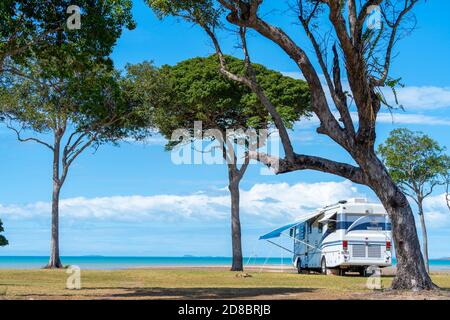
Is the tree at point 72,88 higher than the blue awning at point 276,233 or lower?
higher

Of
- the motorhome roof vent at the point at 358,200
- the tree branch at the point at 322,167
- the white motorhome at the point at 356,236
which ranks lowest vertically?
the white motorhome at the point at 356,236

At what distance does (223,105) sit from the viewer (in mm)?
34938

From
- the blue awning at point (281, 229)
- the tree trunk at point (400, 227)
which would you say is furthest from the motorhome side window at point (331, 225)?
the tree trunk at point (400, 227)

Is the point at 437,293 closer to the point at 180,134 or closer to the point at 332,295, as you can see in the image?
the point at 332,295

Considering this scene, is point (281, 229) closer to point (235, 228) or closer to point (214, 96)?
point (235, 228)

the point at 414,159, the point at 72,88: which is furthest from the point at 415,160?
the point at 72,88

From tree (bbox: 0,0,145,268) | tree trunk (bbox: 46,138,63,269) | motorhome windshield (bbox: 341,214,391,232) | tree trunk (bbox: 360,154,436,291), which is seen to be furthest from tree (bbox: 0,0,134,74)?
tree trunk (bbox: 46,138,63,269)

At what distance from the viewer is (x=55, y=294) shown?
17062mm

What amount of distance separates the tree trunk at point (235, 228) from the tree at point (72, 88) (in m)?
6.04

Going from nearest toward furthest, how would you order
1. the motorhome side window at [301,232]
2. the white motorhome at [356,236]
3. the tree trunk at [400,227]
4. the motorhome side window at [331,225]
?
the tree trunk at [400,227] < the white motorhome at [356,236] < the motorhome side window at [331,225] < the motorhome side window at [301,232]

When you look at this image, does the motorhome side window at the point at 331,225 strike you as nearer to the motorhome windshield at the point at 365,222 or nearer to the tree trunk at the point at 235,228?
the motorhome windshield at the point at 365,222

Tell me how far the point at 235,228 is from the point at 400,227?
19.7m

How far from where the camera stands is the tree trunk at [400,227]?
1759 centimetres
